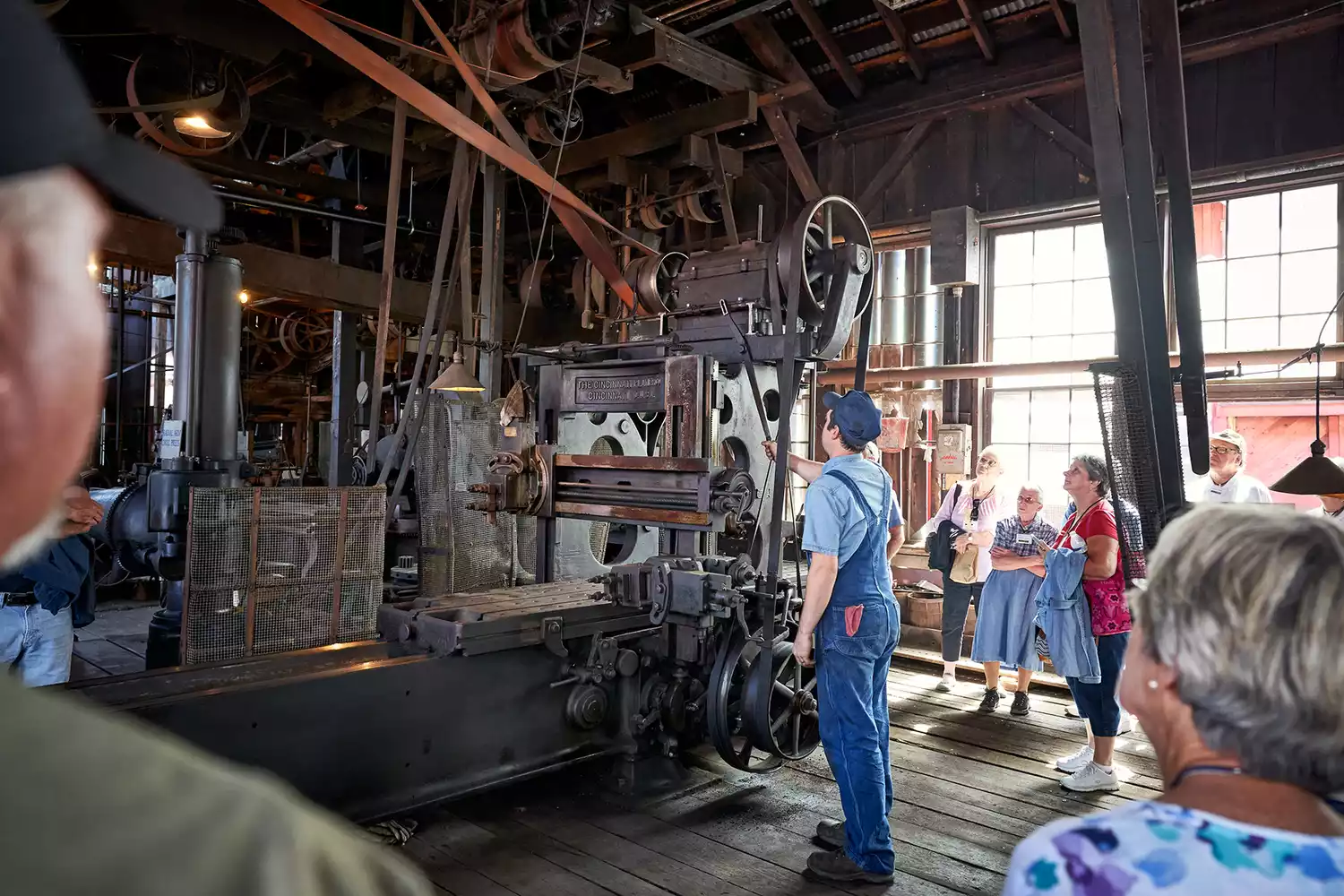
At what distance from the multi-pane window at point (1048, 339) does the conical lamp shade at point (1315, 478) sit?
285 cm

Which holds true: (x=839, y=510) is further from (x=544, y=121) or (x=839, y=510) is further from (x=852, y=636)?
(x=544, y=121)

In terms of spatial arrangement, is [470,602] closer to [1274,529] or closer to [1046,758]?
[1046,758]

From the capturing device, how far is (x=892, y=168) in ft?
23.1

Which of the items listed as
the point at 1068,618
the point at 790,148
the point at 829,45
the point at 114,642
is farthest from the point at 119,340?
the point at 1068,618

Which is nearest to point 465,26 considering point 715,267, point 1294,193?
point 715,267

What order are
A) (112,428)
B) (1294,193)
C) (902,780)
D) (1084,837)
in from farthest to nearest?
(112,428) < (1294,193) < (902,780) < (1084,837)

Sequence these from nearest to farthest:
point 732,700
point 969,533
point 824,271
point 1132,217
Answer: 1. point 1132,217
2. point 732,700
3. point 824,271
4. point 969,533

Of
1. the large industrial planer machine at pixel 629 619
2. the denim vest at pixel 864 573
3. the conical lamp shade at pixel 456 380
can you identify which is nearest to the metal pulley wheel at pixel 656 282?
the large industrial planer machine at pixel 629 619

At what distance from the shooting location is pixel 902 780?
4.02m

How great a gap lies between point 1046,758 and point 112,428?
1016 cm

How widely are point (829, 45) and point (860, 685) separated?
5.34 m

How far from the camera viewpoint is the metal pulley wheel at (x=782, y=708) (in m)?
3.55

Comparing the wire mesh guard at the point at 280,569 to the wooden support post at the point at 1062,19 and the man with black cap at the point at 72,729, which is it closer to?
the man with black cap at the point at 72,729

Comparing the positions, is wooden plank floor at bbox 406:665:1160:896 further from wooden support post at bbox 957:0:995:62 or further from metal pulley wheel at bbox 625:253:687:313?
wooden support post at bbox 957:0:995:62
